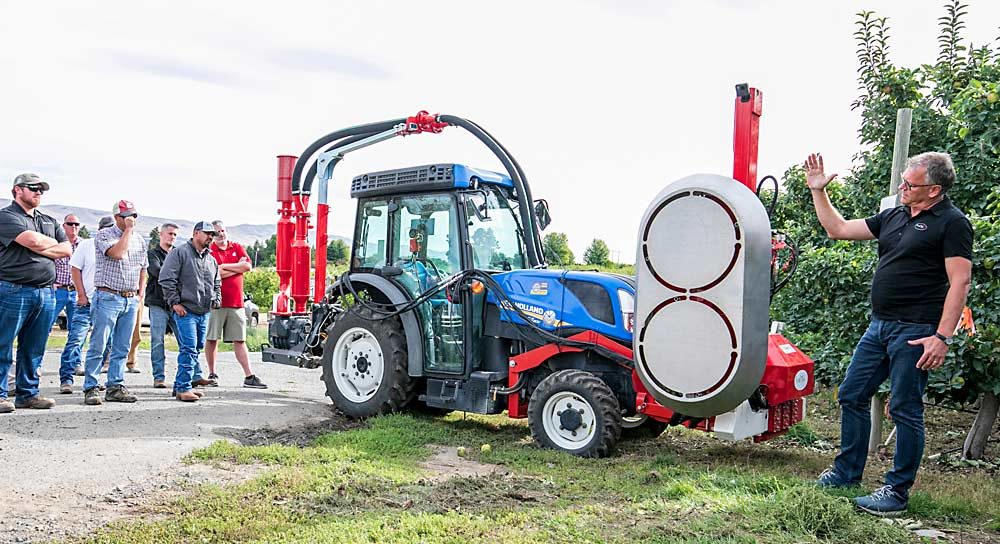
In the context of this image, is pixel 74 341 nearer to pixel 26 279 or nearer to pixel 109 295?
pixel 109 295

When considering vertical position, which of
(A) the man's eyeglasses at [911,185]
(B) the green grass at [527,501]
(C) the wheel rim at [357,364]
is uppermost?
(A) the man's eyeglasses at [911,185]

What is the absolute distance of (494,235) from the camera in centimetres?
706

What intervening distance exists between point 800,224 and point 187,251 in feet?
24.4

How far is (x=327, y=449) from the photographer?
5.59m

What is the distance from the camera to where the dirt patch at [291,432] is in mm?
6098

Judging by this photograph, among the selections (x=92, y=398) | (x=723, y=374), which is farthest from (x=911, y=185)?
(x=92, y=398)

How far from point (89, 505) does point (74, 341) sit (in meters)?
3.93

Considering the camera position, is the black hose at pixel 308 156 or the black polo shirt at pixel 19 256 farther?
the black hose at pixel 308 156

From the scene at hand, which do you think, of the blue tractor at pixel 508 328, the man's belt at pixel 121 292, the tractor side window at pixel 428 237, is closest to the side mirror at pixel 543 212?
the blue tractor at pixel 508 328

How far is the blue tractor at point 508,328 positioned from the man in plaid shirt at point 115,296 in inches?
63.5

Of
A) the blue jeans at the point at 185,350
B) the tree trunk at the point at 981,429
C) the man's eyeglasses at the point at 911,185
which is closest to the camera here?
the man's eyeglasses at the point at 911,185

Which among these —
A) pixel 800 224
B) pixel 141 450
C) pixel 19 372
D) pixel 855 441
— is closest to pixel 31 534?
pixel 141 450

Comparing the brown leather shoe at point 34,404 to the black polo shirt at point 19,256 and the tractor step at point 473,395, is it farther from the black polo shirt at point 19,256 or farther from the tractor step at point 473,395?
the tractor step at point 473,395

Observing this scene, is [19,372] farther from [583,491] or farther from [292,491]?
[583,491]
